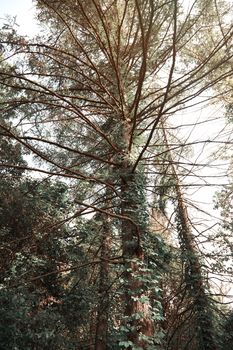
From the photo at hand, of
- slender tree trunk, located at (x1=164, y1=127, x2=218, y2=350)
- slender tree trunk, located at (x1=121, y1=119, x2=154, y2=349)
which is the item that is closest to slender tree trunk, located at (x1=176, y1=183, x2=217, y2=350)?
slender tree trunk, located at (x1=164, y1=127, x2=218, y2=350)

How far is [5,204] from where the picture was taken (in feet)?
26.4

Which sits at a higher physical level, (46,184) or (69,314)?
(46,184)

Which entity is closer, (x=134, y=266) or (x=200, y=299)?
(x=134, y=266)

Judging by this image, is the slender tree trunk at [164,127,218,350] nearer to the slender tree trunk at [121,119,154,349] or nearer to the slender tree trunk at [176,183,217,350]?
the slender tree trunk at [176,183,217,350]

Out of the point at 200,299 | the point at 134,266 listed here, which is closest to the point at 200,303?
the point at 200,299

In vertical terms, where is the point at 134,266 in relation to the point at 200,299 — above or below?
below

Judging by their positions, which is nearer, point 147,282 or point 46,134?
point 147,282

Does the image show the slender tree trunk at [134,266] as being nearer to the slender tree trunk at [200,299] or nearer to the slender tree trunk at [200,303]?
the slender tree trunk at [200,299]

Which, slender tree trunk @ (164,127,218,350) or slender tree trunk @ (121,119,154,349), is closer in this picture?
slender tree trunk @ (121,119,154,349)

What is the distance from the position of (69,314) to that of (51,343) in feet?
3.33

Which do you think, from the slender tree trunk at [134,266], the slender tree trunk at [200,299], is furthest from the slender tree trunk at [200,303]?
the slender tree trunk at [134,266]

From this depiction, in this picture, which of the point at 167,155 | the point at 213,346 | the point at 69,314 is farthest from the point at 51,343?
the point at 167,155

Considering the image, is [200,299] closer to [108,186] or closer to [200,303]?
[200,303]

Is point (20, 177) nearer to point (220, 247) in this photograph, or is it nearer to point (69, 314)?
point (69, 314)
